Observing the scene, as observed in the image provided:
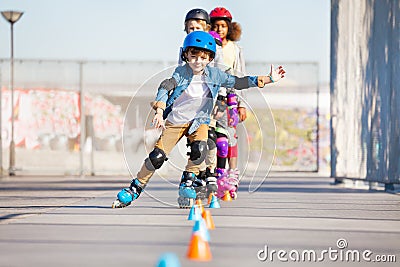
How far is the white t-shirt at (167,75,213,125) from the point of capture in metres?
9.74

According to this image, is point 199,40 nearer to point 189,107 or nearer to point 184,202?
point 189,107

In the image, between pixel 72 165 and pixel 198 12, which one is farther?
pixel 72 165

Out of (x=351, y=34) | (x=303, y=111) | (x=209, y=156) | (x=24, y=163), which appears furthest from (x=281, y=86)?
(x=209, y=156)

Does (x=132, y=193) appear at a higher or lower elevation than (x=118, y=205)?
higher

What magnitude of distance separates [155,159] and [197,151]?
1.43 ft

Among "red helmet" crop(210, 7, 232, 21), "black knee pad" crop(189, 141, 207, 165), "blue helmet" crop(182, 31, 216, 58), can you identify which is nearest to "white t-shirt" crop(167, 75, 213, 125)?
"black knee pad" crop(189, 141, 207, 165)

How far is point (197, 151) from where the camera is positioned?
973 cm

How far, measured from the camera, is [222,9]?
38.9ft

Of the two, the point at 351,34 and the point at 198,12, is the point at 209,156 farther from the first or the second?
the point at 351,34

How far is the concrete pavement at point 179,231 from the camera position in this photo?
5602 mm

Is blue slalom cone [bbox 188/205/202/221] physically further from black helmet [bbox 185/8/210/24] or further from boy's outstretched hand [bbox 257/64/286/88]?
black helmet [bbox 185/8/210/24]

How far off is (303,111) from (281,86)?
113cm

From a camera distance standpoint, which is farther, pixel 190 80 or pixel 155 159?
pixel 190 80

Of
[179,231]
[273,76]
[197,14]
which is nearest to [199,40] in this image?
[273,76]
